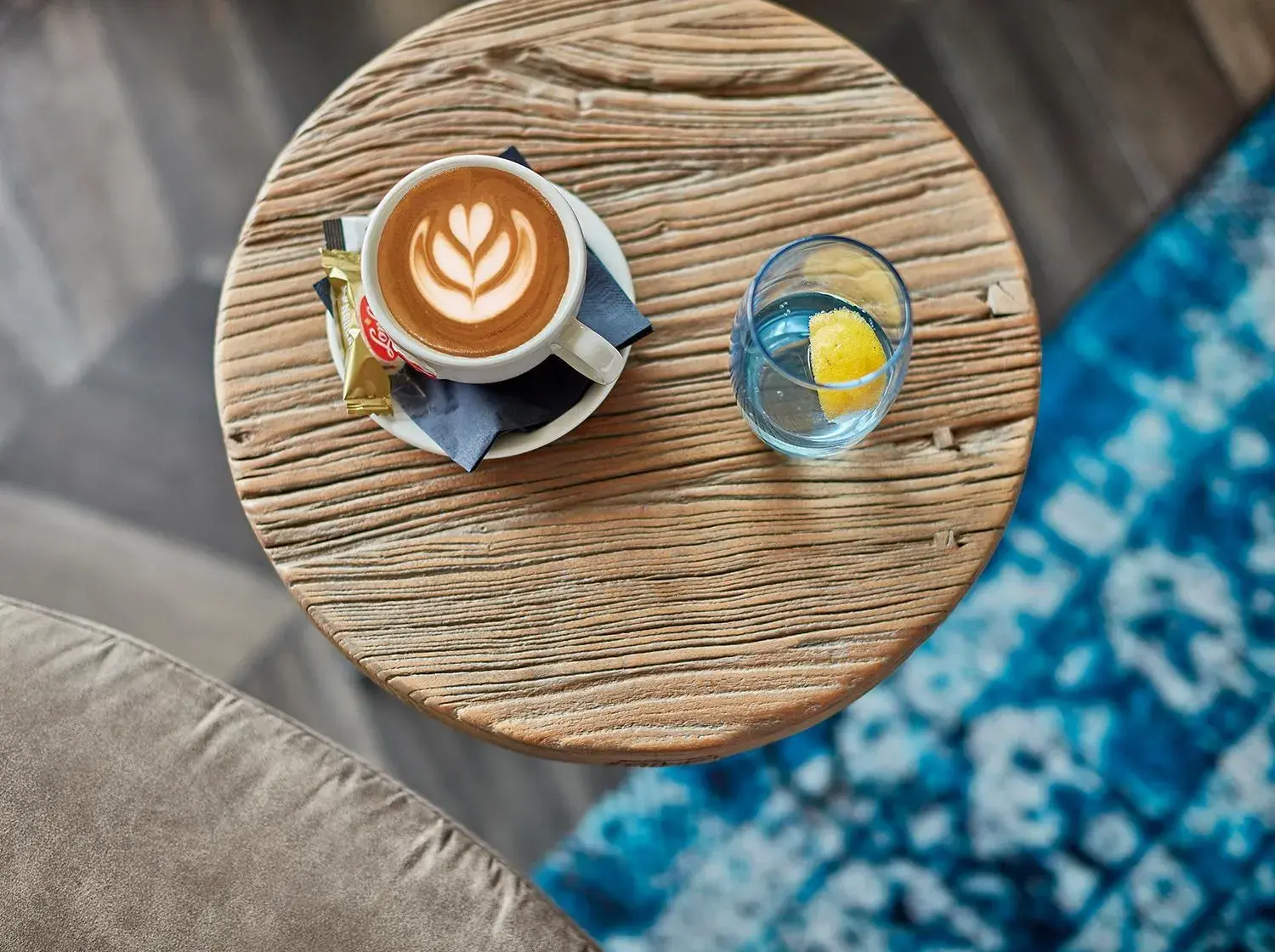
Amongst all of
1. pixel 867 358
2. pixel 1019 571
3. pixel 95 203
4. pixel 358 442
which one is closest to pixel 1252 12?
pixel 1019 571

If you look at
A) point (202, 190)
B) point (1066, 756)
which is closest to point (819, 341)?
point (1066, 756)

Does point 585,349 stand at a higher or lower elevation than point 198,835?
higher

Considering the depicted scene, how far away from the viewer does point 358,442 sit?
791 millimetres

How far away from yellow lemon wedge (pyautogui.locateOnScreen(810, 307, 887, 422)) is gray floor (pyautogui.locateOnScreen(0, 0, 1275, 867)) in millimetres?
799

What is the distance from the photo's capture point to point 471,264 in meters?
0.72

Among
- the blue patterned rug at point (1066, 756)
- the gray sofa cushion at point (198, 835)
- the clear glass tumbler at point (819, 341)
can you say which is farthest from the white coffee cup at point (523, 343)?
the blue patterned rug at point (1066, 756)

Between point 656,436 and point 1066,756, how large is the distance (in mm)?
790

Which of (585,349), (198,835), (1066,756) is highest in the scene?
(585,349)

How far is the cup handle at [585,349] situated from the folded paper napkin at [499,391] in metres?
0.02

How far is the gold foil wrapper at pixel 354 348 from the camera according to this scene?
0.75m

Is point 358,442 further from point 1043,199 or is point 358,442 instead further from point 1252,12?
point 1252,12

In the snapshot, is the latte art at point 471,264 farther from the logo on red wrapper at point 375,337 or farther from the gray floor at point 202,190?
the gray floor at point 202,190

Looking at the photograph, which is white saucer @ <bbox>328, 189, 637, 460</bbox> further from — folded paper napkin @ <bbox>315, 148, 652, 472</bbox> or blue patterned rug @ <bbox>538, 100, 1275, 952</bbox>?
blue patterned rug @ <bbox>538, 100, 1275, 952</bbox>

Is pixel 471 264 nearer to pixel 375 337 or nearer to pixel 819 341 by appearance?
pixel 375 337
